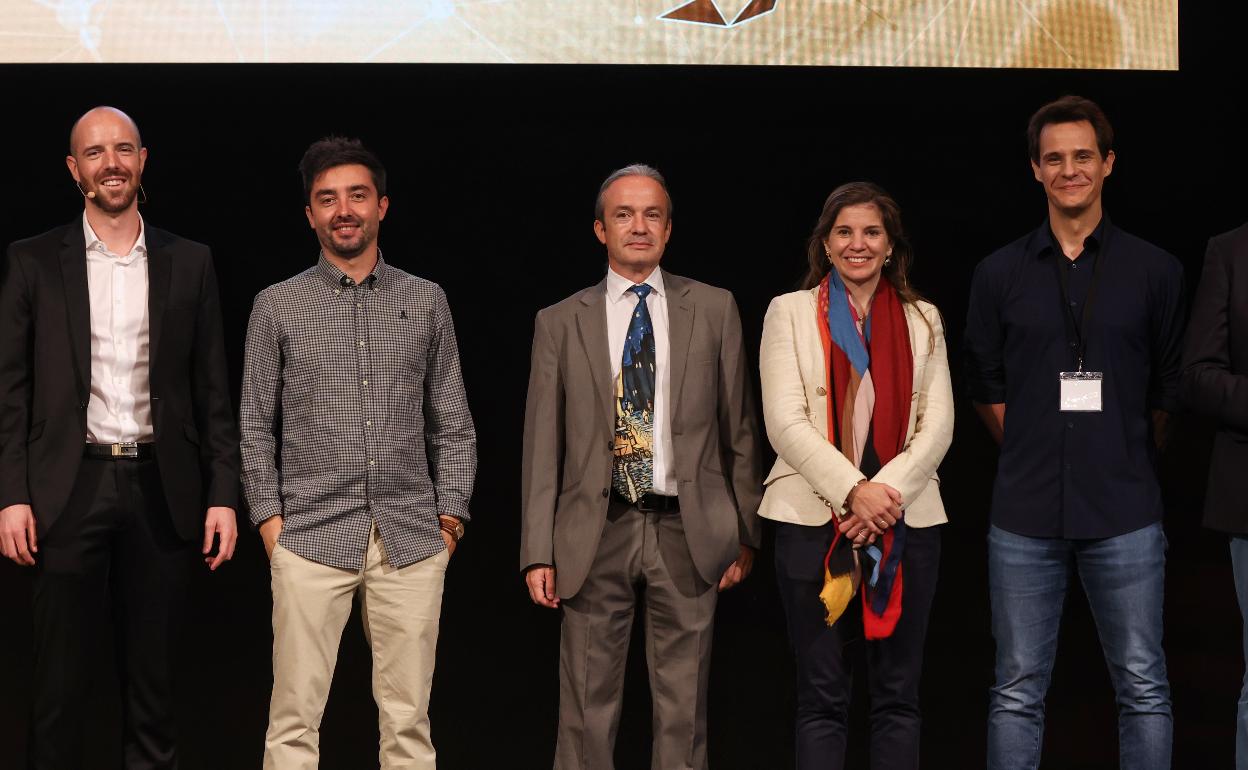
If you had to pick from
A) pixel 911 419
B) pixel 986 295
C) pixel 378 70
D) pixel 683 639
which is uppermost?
pixel 378 70

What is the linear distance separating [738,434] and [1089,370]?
83 cm

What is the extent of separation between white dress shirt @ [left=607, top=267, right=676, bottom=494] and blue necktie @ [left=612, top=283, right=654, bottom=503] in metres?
0.01

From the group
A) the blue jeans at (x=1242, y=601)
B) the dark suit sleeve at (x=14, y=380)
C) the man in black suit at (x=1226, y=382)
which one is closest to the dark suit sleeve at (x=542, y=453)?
the dark suit sleeve at (x=14, y=380)

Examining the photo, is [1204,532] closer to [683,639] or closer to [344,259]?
[683,639]

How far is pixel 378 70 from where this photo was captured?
399 centimetres

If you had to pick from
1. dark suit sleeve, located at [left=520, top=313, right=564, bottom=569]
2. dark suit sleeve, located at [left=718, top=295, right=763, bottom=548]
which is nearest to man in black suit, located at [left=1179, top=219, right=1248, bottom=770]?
dark suit sleeve, located at [left=718, top=295, right=763, bottom=548]

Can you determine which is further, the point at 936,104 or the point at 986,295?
the point at 936,104

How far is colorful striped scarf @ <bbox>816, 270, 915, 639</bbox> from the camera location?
10.1 feet

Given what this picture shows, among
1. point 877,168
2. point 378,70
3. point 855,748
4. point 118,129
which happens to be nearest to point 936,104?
point 877,168

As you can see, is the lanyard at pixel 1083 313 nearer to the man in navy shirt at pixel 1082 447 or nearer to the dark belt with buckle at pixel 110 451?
the man in navy shirt at pixel 1082 447

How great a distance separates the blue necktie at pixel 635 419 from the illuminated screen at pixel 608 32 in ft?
3.64

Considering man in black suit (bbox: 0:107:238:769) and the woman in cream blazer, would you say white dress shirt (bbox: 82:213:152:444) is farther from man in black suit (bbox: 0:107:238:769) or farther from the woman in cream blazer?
the woman in cream blazer

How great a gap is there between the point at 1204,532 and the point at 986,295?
1446 millimetres

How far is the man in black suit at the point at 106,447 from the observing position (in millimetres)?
3086
